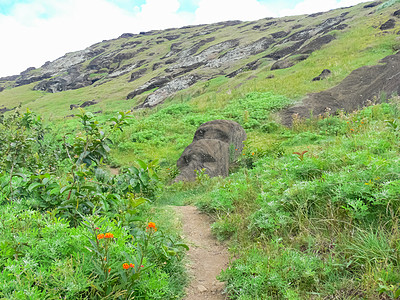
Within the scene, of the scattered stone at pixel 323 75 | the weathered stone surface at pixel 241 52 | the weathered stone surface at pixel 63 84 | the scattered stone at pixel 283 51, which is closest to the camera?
the scattered stone at pixel 323 75

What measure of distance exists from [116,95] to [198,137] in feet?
123

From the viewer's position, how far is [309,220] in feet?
11.1

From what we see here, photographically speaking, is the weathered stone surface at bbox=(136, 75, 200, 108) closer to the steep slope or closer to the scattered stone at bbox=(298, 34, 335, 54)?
the steep slope

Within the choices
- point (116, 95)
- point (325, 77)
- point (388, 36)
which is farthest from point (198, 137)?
point (116, 95)

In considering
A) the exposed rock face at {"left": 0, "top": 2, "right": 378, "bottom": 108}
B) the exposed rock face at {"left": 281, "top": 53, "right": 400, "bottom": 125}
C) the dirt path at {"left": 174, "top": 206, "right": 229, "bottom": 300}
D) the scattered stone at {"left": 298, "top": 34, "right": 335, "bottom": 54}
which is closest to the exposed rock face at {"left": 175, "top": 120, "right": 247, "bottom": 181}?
the dirt path at {"left": 174, "top": 206, "right": 229, "bottom": 300}

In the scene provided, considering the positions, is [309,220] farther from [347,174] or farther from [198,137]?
[198,137]

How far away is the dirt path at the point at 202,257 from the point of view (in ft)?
9.67

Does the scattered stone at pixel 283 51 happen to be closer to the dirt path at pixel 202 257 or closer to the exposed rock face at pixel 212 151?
the exposed rock face at pixel 212 151

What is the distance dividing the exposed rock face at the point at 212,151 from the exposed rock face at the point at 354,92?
435cm

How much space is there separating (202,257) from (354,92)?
1378 cm

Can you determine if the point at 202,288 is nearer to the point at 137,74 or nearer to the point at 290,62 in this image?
the point at 290,62

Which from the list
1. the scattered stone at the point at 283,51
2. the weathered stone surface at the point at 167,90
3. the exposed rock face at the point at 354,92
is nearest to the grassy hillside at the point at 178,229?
the exposed rock face at the point at 354,92

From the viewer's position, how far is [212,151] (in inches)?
336

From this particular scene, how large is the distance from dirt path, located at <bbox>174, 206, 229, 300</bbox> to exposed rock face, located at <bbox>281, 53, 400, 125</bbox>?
360 inches
